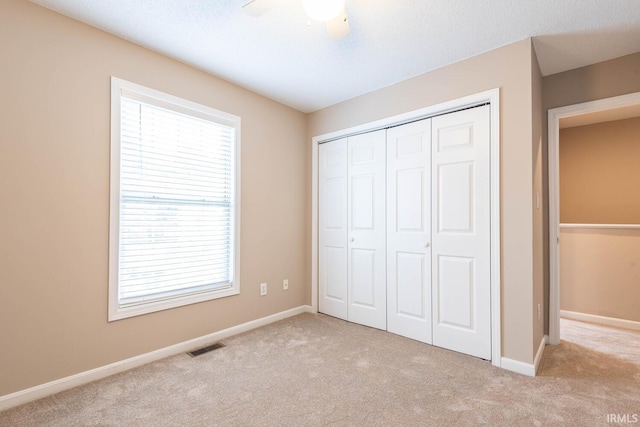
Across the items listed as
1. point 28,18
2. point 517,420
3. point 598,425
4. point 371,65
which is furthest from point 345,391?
point 28,18

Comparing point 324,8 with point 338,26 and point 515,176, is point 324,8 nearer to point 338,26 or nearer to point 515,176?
point 338,26

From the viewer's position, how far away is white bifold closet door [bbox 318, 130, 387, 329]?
3.28 meters

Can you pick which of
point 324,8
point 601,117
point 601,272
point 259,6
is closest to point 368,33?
point 324,8

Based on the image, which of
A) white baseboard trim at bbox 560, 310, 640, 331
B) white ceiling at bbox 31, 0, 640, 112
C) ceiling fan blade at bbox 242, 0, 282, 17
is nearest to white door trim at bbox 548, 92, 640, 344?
white ceiling at bbox 31, 0, 640, 112

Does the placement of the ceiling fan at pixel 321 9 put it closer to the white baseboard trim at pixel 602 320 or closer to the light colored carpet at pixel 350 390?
the light colored carpet at pixel 350 390

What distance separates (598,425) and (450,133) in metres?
2.20

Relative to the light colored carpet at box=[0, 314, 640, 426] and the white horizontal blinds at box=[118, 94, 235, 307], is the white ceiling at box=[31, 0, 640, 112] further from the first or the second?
the light colored carpet at box=[0, 314, 640, 426]

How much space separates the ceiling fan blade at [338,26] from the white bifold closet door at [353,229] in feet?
5.05

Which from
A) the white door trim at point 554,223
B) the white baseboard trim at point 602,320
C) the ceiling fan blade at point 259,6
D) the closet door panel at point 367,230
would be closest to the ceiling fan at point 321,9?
the ceiling fan blade at point 259,6

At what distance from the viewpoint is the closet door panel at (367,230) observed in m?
3.26

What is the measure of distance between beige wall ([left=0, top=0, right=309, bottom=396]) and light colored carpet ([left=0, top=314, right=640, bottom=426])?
0.30 metres

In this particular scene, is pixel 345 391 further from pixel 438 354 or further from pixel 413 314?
pixel 413 314

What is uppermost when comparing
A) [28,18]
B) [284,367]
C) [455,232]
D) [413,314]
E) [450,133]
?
[28,18]

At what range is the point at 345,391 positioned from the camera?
207 centimetres
